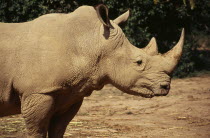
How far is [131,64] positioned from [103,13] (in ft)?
2.10

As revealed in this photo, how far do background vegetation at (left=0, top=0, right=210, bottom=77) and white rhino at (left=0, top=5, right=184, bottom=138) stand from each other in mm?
9683

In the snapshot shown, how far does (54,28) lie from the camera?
4.55 metres

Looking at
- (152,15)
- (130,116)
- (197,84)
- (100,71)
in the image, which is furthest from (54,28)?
(152,15)

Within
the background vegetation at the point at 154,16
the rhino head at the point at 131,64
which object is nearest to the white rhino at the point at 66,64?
the rhino head at the point at 131,64

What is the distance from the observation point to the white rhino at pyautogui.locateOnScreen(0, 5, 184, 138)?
433 centimetres

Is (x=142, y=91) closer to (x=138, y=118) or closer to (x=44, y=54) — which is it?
(x=44, y=54)

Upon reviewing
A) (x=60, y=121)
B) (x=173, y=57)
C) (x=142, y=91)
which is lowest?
(x=60, y=121)

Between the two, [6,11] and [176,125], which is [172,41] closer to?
[6,11]

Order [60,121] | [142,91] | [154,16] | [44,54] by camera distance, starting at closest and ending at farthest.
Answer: [44,54] → [142,91] → [60,121] → [154,16]

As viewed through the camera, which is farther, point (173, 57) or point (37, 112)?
point (173, 57)

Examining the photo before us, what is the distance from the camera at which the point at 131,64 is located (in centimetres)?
468

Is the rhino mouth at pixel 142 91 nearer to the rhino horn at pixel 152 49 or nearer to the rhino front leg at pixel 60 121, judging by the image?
the rhino horn at pixel 152 49

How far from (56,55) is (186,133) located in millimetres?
3627

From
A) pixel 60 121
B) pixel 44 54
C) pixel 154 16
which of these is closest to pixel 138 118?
pixel 60 121
